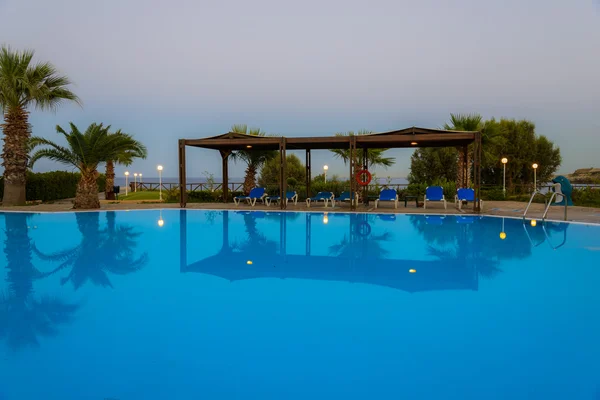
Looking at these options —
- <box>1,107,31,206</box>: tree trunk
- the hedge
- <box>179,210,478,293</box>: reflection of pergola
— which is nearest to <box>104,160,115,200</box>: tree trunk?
the hedge

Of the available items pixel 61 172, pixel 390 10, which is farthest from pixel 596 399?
pixel 61 172

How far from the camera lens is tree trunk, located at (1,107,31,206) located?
1606cm

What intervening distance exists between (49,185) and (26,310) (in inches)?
675

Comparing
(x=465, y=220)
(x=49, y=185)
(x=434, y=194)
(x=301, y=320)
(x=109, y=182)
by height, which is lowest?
(x=301, y=320)

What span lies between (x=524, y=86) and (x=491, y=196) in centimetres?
736

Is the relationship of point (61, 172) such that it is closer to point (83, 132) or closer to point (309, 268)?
point (83, 132)

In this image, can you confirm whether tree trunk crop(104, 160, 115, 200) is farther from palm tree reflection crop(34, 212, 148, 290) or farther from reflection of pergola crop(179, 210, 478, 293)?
reflection of pergola crop(179, 210, 478, 293)

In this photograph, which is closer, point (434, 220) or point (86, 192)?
point (434, 220)

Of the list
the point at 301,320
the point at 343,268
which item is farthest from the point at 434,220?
the point at 301,320

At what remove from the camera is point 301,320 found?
155 inches

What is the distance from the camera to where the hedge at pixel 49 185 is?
18.0 meters

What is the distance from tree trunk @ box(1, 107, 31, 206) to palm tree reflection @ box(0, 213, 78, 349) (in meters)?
11.6

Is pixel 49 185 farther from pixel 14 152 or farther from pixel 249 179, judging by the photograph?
pixel 249 179

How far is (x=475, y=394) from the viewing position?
2.58 metres
